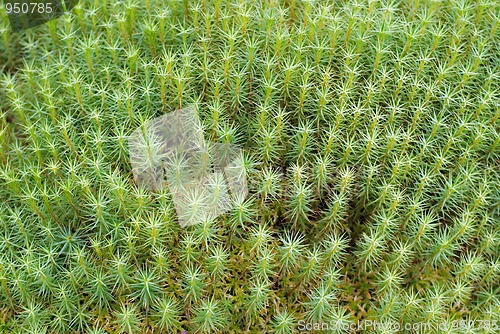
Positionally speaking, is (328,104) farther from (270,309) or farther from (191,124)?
(270,309)

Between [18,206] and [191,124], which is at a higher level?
[191,124]

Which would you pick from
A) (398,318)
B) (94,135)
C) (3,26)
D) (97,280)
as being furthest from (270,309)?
(3,26)

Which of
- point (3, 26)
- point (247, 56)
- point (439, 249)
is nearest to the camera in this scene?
point (439, 249)

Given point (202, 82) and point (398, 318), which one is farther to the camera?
point (202, 82)

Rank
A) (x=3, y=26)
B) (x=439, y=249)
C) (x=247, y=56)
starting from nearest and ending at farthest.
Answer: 1. (x=439, y=249)
2. (x=247, y=56)
3. (x=3, y=26)

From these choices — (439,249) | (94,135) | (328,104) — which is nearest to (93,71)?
(94,135)

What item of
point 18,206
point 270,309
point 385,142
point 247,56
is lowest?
point 270,309
